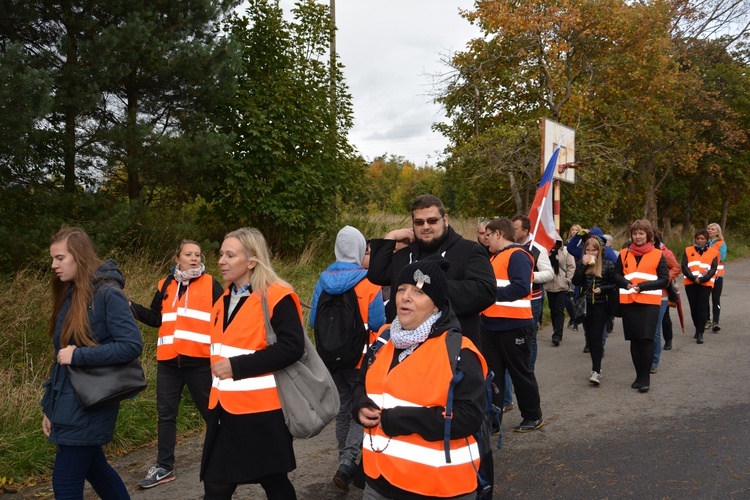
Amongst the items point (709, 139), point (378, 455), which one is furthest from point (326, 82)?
point (709, 139)

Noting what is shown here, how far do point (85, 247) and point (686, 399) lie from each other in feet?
20.7

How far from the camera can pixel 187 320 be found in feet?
17.0

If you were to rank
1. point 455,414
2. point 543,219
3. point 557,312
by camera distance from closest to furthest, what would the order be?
point 455,414, point 543,219, point 557,312

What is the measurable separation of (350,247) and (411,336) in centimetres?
227

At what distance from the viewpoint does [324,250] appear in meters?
13.8

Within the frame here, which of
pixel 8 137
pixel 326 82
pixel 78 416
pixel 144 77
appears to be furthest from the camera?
pixel 326 82

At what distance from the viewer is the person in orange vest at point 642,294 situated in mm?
7469

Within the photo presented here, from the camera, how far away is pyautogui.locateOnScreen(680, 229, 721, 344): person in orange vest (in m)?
10.9

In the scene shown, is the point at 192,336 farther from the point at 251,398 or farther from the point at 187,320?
the point at 251,398

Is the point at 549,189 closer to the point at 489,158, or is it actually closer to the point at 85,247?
the point at 85,247

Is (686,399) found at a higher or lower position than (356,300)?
lower

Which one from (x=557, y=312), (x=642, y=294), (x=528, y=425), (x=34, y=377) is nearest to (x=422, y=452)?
(x=528, y=425)

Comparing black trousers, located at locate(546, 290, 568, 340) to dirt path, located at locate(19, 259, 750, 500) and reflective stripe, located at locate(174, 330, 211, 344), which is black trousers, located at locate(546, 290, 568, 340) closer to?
dirt path, located at locate(19, 259, 750, 500)

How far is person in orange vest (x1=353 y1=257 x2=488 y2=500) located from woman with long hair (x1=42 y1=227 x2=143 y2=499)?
4.81 ft
